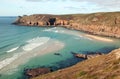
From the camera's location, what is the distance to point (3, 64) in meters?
60.1

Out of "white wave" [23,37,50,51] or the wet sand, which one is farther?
"white wave" [23,37,50,51]

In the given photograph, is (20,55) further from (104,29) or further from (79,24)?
(79,24)

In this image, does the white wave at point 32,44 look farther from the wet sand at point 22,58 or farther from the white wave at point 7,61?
the white wave at point 7,61

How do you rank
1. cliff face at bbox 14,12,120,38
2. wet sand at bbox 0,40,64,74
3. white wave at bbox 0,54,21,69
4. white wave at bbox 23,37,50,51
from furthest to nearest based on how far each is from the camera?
cliff face at bbox 14,12,120,38 < white wave at bbox 23,37,50,51 < white wave at bbox 0,54,21,69 < wet sand at bbox 0,40,64,74

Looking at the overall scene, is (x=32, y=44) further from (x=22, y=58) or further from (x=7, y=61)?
(x=7, y=61)

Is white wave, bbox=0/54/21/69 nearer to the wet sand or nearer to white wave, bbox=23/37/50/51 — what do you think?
the wet sand

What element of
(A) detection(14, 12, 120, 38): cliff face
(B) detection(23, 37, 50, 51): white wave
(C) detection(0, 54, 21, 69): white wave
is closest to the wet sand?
(C) detection(0, 54, 21, 69): white wave

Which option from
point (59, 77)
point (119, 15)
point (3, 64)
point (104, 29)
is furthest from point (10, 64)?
point (119, 15)

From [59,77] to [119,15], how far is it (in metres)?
122

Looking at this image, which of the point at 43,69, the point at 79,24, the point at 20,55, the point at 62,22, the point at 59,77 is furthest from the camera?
the point at 62,22

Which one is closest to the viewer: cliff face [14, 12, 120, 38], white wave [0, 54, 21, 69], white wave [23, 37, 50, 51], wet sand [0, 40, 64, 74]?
wet sand [0, 40, 64, 74]

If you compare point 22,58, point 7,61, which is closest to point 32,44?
point 22,58

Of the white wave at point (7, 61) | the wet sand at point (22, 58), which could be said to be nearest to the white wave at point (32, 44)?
the wet sand at point (22, 58)

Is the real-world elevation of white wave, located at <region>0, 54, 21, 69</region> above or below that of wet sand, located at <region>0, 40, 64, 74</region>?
above
